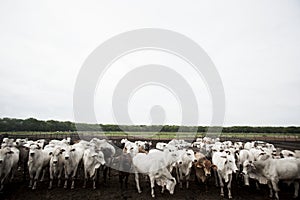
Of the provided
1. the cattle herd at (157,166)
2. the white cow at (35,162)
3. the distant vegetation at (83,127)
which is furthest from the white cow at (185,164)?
the distant vegetation at (83,127)

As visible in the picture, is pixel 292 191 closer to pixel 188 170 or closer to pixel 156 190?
pixel 188 170

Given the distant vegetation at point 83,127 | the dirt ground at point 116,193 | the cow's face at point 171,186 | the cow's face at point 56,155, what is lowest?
the dirt ground at point 116,193

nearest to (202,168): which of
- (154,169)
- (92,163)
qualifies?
(154,169)

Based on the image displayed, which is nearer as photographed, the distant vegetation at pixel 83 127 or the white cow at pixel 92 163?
the white cow at pixel 92 163

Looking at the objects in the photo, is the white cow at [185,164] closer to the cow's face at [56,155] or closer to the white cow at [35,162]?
the cow's face at [56,155]

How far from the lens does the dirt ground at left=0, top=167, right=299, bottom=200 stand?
366 inches

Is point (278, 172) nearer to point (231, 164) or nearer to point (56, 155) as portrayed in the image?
point (231, 164)

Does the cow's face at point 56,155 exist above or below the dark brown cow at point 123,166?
above

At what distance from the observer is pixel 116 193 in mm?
10016

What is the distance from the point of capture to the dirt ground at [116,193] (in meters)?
9.30

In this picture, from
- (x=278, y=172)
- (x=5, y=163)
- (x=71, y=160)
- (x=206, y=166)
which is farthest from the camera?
(x=71, y=160)

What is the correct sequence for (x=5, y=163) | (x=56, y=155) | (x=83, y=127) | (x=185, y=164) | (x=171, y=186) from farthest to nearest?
(x=83, y=127), (x=185, y=164), (x=56, y=155), (x=171, y=186), (x=5, y=163)

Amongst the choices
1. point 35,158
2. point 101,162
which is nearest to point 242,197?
point 101,162

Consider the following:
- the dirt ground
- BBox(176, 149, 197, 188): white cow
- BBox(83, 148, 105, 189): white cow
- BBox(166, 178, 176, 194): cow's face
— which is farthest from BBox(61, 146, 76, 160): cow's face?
BBox(176, 149, 197, 188): white cow
